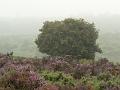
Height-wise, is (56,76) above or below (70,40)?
below

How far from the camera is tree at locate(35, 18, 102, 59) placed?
136ft

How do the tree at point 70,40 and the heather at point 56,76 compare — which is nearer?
the heather at point 56,76

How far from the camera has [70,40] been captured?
42.1m

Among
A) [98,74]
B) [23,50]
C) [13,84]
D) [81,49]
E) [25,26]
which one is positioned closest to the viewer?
[13,84]

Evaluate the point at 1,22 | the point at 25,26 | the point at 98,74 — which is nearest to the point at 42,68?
the point at 98,74

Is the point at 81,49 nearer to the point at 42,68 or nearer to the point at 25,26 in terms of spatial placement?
the point at 42,68

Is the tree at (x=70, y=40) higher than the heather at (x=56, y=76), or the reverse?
the tree at (x=70, y=40)

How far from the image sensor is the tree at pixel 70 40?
136ft

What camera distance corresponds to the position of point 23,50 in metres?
86.2

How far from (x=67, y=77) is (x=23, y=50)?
6786 centimetres

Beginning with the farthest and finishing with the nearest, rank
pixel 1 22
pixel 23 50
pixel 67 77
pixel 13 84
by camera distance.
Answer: pixel 1 22, pixel 23 50, pixel 67 77, pixel 13 84

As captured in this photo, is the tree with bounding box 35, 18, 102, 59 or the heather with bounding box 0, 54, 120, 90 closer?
the heather with bounding box 0, 54, 120, 90

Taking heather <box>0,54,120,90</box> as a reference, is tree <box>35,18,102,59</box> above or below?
above

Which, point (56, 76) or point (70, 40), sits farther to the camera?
point (70, 40)
